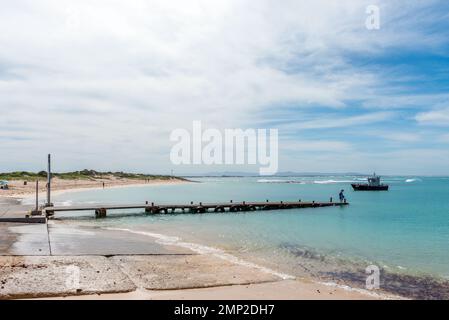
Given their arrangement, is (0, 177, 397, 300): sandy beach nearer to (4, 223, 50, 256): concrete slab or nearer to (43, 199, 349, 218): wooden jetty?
(4, 223, 50, 256): concrete slab

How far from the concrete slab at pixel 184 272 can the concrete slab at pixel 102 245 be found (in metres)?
1.58

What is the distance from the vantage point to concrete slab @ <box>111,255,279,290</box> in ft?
44.5

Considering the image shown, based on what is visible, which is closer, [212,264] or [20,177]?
[212,264]

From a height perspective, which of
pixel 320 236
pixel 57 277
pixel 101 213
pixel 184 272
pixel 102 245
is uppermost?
pixel 57 277

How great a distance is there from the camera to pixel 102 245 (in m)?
20.6

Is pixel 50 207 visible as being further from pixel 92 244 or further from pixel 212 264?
pixel 212 264

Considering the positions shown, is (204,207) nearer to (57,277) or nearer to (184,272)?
(184,272)

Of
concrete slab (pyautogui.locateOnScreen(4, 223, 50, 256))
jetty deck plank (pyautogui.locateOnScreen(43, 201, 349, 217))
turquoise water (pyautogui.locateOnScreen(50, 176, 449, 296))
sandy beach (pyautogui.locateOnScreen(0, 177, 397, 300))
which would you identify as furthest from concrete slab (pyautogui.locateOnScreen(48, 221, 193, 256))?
jetty deck plank (pyautogui.locateOnScreen(43, 201, 349, 217))

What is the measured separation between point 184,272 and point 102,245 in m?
6.90

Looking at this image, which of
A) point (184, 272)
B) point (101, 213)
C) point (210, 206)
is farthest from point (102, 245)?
point (210, 206)

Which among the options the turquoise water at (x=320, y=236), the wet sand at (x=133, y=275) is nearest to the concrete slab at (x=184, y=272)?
the wet sand at (x=133, y=275)
